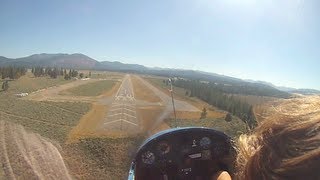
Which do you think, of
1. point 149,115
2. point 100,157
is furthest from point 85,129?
point 149,115

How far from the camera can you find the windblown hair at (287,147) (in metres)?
1.05

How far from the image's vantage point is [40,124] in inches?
1631

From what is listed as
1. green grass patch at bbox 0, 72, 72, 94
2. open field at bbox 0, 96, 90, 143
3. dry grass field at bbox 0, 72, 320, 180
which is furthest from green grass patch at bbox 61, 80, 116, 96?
open field at bbox 0, 96, 90, 143

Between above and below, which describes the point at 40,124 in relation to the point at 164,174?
below

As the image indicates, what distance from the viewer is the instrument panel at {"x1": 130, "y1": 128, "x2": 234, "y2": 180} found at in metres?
3.00

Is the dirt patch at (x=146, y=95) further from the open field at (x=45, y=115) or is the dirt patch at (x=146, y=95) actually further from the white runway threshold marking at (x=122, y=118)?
the open field at (x=45, y=115)

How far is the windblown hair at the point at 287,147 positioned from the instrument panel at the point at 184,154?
5.41 ft

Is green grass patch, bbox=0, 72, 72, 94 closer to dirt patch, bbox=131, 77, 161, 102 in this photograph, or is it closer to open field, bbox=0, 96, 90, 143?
open field, bbox=0, 96, 90, 143

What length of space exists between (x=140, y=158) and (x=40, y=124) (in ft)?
133

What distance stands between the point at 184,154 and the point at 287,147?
6.73ft

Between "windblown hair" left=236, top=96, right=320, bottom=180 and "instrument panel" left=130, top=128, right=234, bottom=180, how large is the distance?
165 centimetres

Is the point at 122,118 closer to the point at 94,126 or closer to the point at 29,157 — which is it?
the point at 94,126

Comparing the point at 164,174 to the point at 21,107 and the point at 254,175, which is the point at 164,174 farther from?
the point at 21,107

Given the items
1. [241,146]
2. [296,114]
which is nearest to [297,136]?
[296,114]
